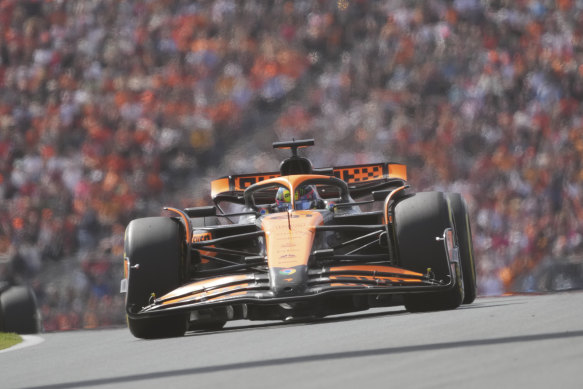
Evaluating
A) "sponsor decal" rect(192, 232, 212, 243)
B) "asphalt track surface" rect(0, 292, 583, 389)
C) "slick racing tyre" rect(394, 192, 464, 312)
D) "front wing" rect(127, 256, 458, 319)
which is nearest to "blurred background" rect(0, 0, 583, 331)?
"sponsor decal" rect(192, 232, 212, 243)

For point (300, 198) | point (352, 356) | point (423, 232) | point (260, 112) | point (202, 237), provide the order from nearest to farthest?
point (352, 356), point (423, 232), point (300, 198), point (202, 237), point (260, 112)

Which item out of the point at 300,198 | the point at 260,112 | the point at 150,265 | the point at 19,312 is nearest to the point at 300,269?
the point at 150,265

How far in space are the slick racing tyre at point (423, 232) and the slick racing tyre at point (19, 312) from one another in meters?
4.26

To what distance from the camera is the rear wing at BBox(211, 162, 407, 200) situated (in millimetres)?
9727

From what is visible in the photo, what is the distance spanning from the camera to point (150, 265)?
7.28 metres

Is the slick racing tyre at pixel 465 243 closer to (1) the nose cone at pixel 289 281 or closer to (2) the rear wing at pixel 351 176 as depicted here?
(2) the rear wing at pixel 351 176

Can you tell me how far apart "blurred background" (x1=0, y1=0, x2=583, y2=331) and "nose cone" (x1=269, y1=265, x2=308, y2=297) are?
625 cm

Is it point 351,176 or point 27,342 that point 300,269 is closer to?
point 27,342

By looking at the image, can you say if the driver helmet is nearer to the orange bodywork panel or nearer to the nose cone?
the orange bodywork panel

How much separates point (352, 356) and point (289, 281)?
2.15m

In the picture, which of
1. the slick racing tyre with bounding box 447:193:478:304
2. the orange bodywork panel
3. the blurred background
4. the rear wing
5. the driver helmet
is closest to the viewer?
the orange bodywork panel

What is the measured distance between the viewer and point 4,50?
17766mm

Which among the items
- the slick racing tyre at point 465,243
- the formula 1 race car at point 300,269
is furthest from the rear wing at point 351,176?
the formula 1 race car at point 300,269

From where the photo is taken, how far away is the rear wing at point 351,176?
31.9ft
